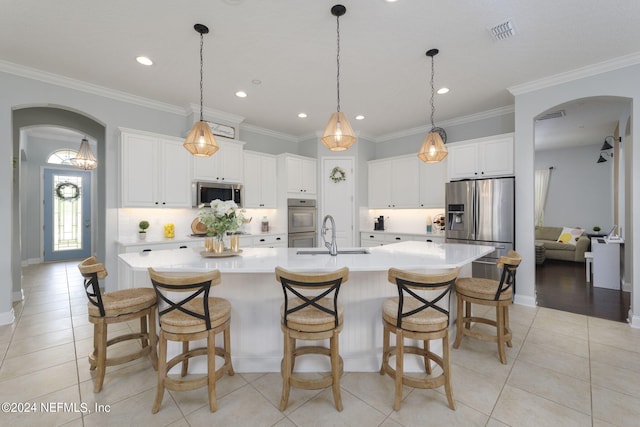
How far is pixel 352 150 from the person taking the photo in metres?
5.77

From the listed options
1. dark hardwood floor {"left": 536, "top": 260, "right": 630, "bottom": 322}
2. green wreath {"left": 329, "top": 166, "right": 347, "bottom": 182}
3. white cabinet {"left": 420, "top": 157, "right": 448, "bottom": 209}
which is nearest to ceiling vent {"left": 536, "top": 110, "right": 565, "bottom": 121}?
white cabinet {"left": 420, "top": 157, "right": 448, "bottom": 209}

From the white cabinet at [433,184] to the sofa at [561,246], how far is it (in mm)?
3517

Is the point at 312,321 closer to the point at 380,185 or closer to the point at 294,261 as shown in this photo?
the point at 294,261

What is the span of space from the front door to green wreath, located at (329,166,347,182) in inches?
277

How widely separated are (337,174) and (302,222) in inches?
49.1

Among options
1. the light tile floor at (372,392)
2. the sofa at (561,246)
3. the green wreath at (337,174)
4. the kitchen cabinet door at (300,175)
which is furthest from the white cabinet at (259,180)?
the sofa at (561,246)

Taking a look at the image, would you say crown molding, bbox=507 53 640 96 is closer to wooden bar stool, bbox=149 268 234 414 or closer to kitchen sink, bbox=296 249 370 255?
kitchen sink, bbox=296 249 370 255

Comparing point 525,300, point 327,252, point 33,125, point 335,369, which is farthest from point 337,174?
point 33,125

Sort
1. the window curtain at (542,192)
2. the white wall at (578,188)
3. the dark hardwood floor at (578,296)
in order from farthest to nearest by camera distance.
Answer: the window curtain at (542,192) → the white wall at (578,188) → the dark hardwood floor at (578,296)

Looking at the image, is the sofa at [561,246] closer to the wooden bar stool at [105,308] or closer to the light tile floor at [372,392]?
the light tile floor at [372,392]

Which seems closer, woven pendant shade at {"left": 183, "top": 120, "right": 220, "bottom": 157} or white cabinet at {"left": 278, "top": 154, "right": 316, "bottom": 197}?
woven pendant shade at {"left": 183, "top": 120, "right": 220, "bottom": 157}

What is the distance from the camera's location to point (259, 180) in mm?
5230

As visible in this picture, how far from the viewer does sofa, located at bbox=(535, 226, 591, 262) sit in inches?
251

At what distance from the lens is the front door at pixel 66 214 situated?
280 inches
